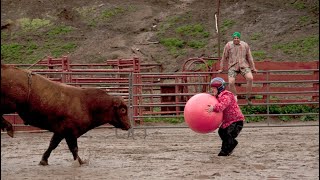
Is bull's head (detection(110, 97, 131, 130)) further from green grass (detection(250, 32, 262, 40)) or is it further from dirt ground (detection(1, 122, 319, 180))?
green grass (detection(250, 32, 262, 40))

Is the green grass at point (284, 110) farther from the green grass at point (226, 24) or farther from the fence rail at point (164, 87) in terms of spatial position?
the green grass at point (226, 24)

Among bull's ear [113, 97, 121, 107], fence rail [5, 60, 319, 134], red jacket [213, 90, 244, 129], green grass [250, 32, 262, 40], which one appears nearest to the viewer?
bull's ear [113, 97, 121, 107]

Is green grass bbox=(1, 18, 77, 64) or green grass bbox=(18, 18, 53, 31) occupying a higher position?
green grass bbox=(18, 18, 53, 31)

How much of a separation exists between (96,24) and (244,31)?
6961mm

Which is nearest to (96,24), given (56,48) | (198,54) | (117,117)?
(56,48)

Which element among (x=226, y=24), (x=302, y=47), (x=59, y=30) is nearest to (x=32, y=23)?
(x=59, y=30)

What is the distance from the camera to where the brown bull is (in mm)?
7815

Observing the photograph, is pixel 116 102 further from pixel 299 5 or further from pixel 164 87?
pixel 299 5

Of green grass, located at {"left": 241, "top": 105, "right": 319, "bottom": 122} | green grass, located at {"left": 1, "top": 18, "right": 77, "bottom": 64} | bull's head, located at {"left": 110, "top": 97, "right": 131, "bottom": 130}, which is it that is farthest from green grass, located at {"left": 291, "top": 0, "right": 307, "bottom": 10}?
bull's head, located at {"left": 110, "top": 97, "right": 131, "bottom": 130}

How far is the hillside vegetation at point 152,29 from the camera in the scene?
25938 mm

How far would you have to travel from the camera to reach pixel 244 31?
90.0 feet

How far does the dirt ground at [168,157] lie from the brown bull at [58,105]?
0.49 metres

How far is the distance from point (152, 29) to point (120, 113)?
20328mm

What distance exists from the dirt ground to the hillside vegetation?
12.1 metres
